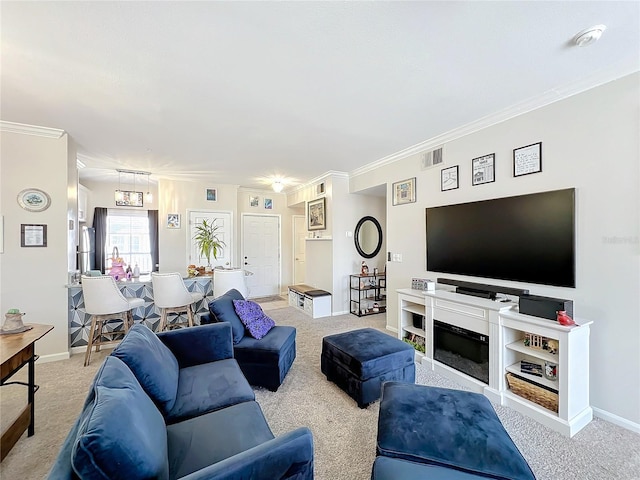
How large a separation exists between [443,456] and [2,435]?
2.60 meters

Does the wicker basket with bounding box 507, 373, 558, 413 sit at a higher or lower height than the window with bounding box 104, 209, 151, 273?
A: lower

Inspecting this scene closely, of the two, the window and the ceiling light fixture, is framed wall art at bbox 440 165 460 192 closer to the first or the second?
the ceiling light fixture

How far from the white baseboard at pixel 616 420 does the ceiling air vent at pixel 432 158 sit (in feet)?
8.87

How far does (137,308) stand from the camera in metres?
3.82

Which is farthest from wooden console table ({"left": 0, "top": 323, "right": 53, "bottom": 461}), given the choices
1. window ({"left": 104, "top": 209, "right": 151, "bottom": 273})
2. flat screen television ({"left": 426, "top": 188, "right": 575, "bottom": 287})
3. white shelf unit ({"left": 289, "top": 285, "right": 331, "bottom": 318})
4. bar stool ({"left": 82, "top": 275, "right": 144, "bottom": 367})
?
window ({"left": 104, "top": 209, "right": 151, "bottom": 273})

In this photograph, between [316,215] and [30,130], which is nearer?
[30,130]

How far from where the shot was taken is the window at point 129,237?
6.26 m

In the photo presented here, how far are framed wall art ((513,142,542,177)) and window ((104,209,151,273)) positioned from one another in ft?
23.5

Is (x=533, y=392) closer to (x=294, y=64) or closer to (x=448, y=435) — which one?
(x=448, y=435)

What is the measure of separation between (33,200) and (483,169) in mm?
5006

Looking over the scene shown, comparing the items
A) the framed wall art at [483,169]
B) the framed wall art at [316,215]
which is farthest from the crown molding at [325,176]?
the framed wall art at [483,169]

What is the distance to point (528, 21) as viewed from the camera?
1604 millimetres

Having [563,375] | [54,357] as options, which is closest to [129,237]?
[54,357]

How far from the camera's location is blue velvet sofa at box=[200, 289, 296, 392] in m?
2.50
